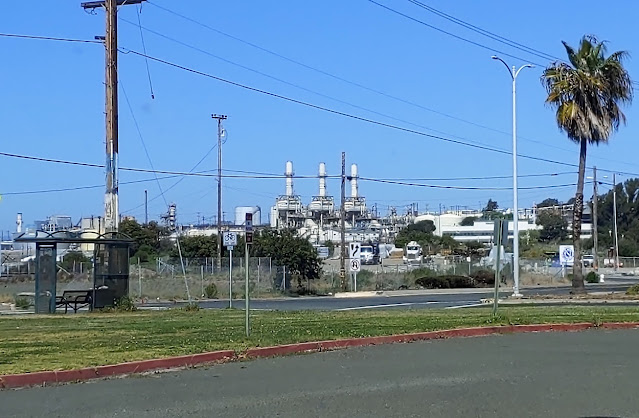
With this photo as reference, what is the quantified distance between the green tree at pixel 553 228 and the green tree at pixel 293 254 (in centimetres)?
9641

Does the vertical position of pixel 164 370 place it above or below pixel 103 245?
below

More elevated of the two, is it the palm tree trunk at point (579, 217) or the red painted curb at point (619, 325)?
the palm tree trunk at point (579, 217)

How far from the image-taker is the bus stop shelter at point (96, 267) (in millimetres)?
28703

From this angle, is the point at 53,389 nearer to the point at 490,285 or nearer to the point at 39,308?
the point at 39,308

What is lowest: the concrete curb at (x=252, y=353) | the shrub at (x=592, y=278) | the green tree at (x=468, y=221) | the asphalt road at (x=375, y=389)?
the shrub at (x=592, y=278)

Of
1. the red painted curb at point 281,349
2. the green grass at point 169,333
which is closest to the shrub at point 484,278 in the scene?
the green grass at point 169,333

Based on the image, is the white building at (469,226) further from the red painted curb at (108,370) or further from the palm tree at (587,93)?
the red painted curb at (108,370)

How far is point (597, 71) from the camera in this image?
3878 cm

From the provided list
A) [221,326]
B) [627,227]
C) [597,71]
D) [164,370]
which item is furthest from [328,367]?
[627,227]

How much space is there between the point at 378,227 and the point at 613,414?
146816 mm

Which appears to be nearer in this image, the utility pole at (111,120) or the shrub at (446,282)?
the utility pole at (111,120)

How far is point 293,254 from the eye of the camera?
63.2m

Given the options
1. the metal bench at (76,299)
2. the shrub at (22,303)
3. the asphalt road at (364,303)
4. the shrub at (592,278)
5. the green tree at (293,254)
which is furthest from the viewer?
the shrub at (592,278)

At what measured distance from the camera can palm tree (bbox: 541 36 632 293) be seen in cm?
3875
